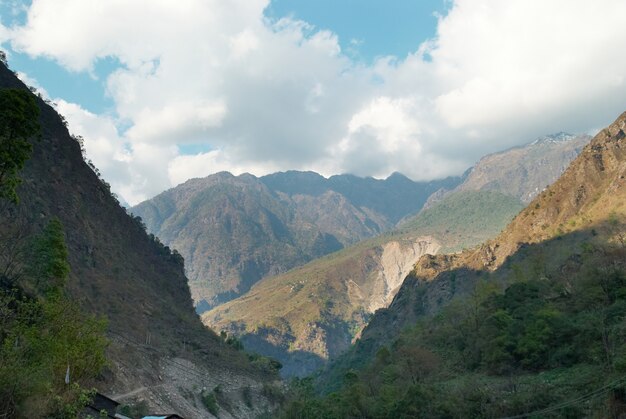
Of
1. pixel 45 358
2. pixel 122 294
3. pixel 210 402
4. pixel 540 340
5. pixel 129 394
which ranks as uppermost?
pixel 122 294

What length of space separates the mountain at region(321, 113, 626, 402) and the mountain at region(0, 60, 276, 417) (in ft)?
115

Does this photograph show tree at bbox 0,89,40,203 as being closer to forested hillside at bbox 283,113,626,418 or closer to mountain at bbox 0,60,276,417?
mountain at bbox 0,60,276,417

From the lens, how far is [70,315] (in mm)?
32531

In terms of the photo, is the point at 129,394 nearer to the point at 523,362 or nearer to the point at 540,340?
the point at 523,362

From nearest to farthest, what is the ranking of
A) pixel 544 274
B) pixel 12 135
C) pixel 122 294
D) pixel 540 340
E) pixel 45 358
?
pixel 45 358 < pixel 12 135 < pixel 540 340 < pixel 544 274 < pixel 122 294

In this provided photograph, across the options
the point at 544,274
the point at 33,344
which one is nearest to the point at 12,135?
the point at 33,344

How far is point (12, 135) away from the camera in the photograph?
29984 millimetres

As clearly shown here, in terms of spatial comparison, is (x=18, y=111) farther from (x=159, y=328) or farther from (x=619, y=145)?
(x=619, y=145)

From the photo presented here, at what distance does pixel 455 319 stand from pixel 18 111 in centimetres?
7990

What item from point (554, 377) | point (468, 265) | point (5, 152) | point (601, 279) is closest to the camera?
point (5, 152)

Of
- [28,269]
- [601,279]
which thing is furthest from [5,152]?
[601,279]

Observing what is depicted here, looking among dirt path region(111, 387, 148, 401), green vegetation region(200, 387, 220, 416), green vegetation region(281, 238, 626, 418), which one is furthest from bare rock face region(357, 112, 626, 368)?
dirt path region(111, 387, 148, 401)

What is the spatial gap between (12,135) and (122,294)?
65.5m

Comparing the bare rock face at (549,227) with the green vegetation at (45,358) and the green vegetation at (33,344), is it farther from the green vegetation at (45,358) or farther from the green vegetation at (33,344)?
the green vegetation at (33,344)
